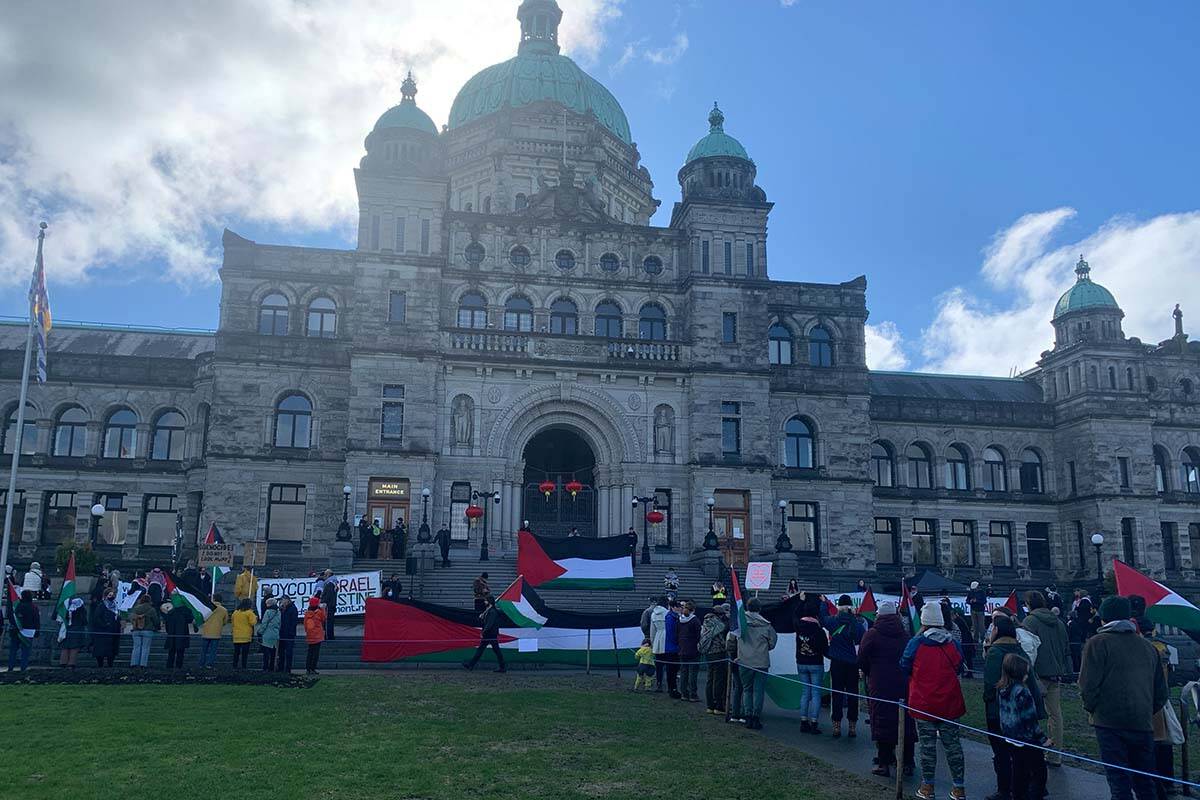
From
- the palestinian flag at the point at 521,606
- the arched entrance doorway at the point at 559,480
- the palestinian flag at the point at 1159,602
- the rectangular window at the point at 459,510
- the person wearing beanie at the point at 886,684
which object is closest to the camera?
the person wearing beanie at the point at 886,684

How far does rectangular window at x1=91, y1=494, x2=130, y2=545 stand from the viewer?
44.9m

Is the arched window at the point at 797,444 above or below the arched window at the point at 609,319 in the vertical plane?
below

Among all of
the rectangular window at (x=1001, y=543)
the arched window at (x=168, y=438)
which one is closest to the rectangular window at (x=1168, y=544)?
the rectangular window at (x=1001, y=543)

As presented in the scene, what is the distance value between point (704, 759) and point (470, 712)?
498cm

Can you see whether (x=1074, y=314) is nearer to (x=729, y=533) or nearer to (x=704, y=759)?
(x=729, y=533)

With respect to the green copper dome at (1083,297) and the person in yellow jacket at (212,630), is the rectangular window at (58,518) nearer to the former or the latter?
the person in yellow jacket at (212,630)

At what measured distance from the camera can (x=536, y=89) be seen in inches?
2208

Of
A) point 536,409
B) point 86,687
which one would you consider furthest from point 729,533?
point 86,687

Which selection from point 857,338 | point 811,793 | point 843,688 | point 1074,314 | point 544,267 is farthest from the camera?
point 1074,314

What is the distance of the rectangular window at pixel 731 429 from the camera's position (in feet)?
140

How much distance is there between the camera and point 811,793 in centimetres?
1195

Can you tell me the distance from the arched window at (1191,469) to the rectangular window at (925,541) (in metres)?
13.9

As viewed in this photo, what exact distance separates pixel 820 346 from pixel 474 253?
17.0m

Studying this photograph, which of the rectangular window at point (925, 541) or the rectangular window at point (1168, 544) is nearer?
the rectangular window at point (925, 541)
